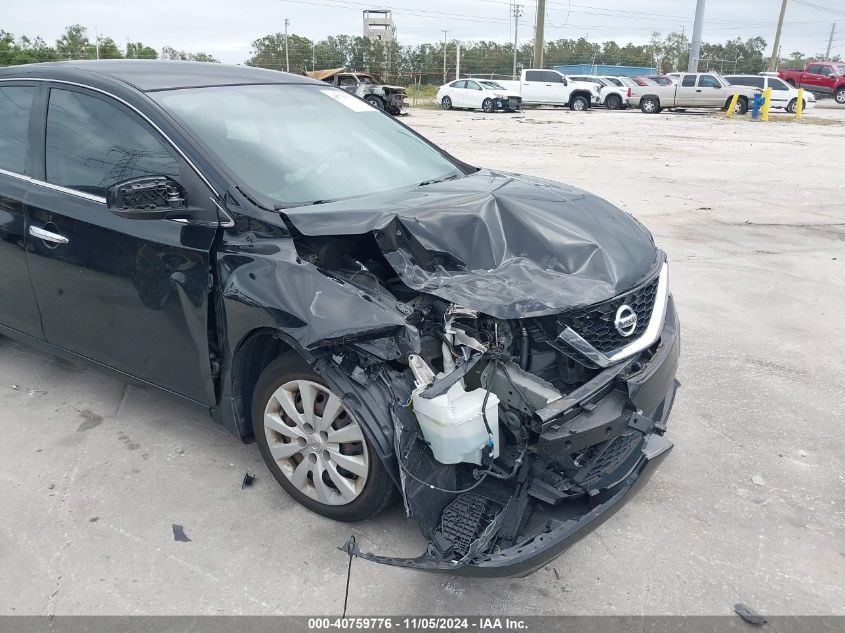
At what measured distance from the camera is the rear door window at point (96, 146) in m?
3.08

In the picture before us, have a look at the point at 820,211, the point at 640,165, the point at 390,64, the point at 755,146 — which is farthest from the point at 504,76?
the point at 820,211

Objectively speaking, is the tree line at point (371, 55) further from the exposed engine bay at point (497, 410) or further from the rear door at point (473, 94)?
the exposed engine bay at point (497, 410)

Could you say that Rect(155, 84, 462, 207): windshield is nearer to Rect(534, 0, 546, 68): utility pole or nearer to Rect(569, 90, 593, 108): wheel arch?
Rect(569, 90, 593, 108): wheel arch

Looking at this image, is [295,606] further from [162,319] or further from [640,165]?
[640,165]

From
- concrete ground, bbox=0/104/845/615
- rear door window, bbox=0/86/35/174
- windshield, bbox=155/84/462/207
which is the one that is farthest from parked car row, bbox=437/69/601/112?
rear door window, bbox=0/86/35/174

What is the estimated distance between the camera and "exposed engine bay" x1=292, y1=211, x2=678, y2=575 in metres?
2.40

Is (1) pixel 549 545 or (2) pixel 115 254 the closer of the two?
(1) pixel 549 545

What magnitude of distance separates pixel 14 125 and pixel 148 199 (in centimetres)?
146

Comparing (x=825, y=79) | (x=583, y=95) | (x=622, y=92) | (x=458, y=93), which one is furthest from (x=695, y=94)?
(x=825, y=79)

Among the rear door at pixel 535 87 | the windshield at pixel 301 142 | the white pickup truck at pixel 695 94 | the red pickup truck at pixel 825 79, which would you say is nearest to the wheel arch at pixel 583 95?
the rear door at pixel 535 87

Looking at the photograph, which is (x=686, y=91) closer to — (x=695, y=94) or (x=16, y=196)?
(x=695, y=94)

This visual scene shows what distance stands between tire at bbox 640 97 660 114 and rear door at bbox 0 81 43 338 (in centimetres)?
3014

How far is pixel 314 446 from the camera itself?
2797 millimetres

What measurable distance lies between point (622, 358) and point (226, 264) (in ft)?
5.40
